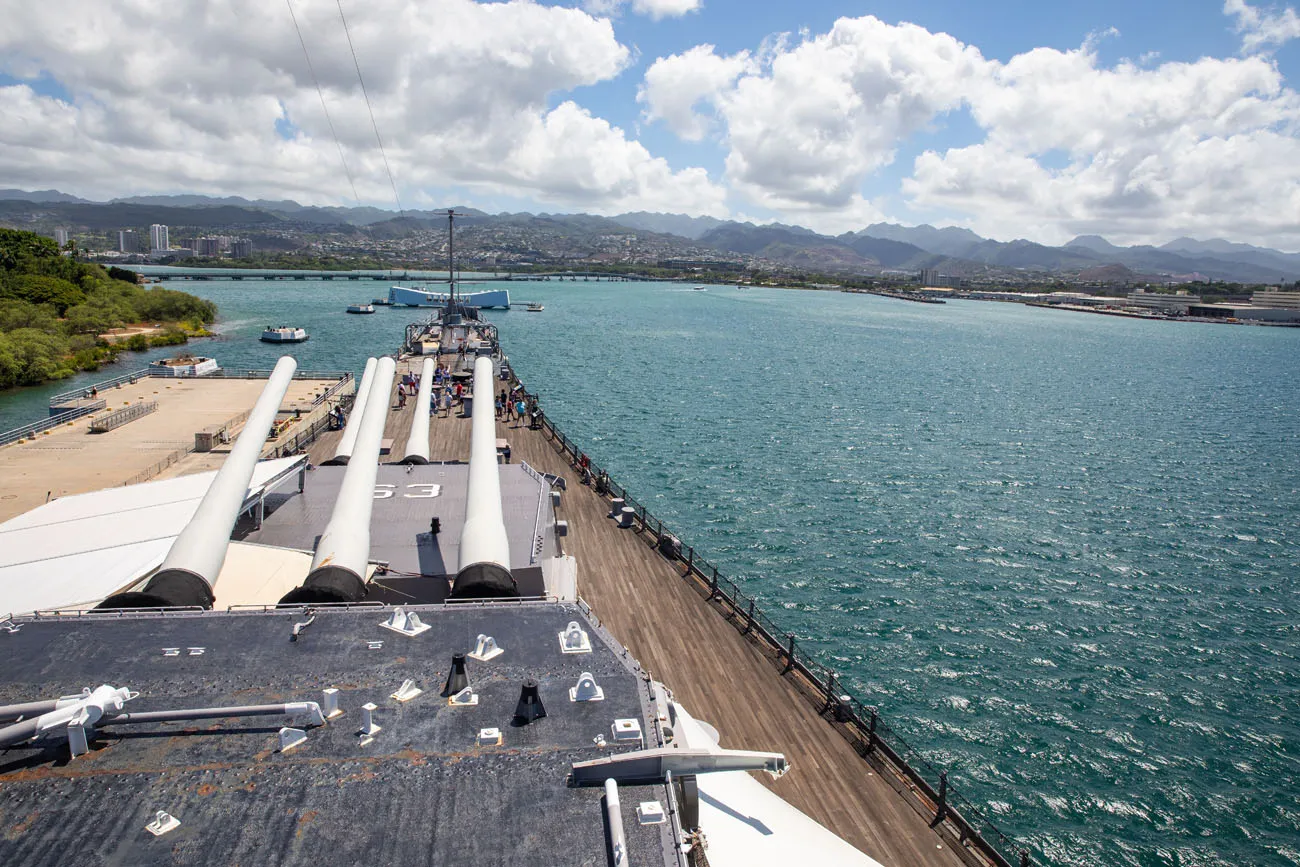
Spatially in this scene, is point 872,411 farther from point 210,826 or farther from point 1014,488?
point 210,826

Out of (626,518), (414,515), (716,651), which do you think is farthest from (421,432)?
(716,651)

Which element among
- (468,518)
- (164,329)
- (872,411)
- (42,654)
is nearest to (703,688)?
(468,518)

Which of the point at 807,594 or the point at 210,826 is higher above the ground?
the point at 210,826

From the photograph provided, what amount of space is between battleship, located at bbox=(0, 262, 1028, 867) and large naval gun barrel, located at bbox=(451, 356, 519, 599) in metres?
0.07

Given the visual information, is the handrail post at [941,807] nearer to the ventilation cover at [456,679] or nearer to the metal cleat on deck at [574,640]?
the metal cleat on deck at [574,640]

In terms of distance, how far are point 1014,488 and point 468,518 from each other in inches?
1681

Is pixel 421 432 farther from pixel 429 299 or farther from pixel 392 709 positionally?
pixel 429 299

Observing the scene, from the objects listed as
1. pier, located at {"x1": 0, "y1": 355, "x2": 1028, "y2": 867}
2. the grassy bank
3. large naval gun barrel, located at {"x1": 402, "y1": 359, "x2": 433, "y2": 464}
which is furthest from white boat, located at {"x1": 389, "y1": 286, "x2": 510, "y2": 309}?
large naval gun barrel, located at {"x1": 402, "y1": 359, "x2": 433, "y2": 464}

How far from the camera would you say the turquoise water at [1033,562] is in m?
22.3

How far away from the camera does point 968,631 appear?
30.3 meters

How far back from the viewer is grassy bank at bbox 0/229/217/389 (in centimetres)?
8044

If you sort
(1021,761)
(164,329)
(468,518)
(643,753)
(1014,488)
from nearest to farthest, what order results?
(643,753) → (468,518) → (1021,761) → (1014,488) → (164,329)

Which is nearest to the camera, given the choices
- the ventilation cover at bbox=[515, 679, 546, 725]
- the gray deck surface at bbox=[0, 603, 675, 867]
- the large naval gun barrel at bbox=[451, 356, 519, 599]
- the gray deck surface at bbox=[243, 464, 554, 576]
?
the gray deck surface at bbox=[0, 603, 675, 867]

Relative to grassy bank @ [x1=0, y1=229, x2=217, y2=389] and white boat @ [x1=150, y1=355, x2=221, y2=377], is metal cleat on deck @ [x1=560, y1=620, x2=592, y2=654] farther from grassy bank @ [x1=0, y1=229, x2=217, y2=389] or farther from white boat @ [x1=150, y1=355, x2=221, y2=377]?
grassy bank @ [x1=0, y1=229, x2=217, y2=389]
